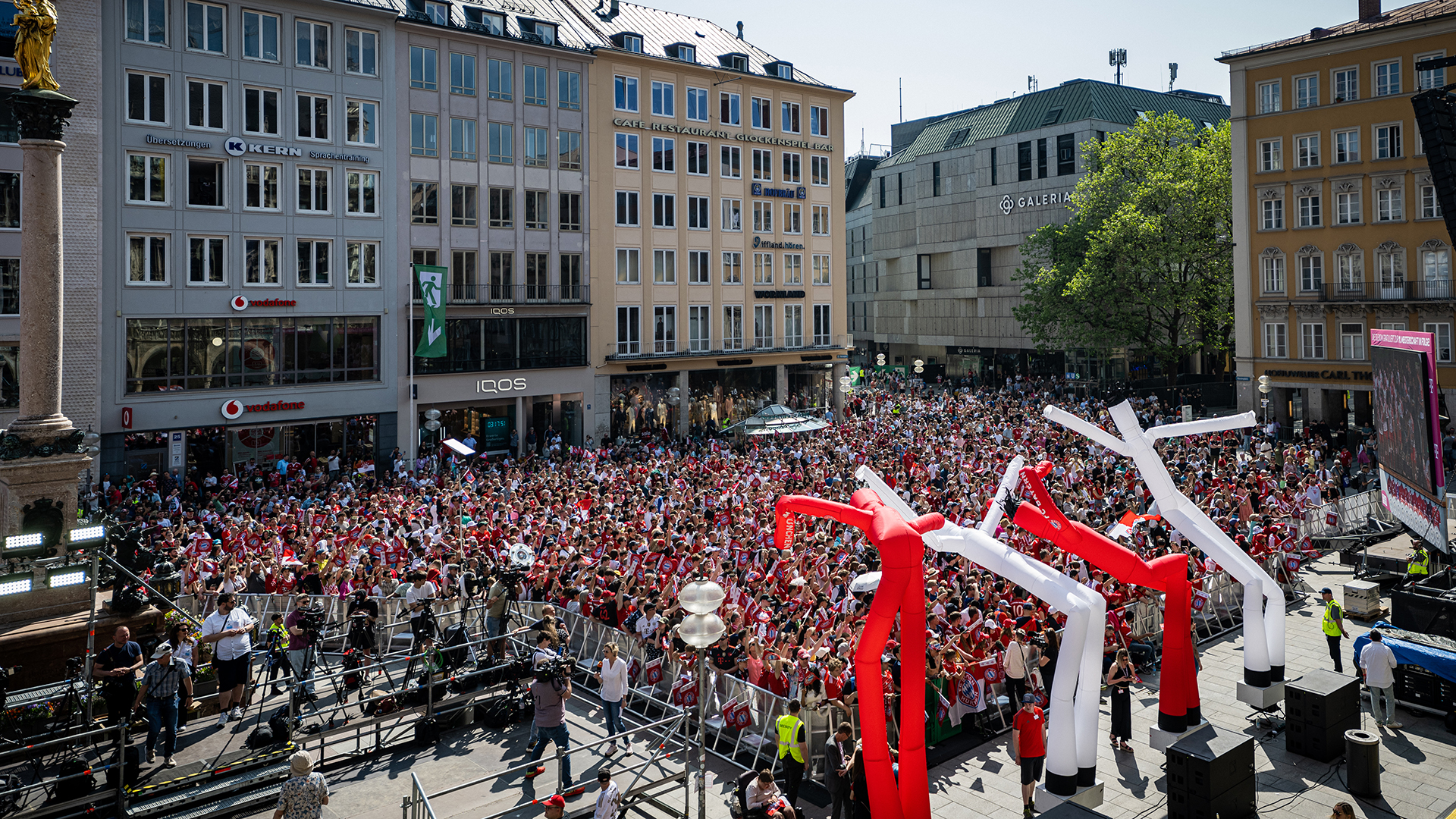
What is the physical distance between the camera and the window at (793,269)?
54406 mm

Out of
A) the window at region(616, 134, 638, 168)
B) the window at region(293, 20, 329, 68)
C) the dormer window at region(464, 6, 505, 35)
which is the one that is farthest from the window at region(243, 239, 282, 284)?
the window at region(616, 134, 638, 168)

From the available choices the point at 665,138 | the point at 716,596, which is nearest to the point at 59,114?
the point at 716,596

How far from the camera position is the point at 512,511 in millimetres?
25688

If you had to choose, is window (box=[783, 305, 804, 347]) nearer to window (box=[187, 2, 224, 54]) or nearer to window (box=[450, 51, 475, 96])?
window (box=[450, 51, 475, 96])

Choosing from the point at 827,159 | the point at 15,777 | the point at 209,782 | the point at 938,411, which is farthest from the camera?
the point at 827,159

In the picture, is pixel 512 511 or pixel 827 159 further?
pixel 827 159

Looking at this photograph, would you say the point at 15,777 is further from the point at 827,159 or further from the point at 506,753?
the point at 827,159

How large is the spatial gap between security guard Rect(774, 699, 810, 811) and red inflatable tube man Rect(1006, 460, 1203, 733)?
13.2ft

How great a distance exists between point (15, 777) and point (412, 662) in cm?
513

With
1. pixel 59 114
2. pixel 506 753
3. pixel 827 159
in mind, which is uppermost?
pixel 827 159

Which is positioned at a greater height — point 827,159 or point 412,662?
point 827,159

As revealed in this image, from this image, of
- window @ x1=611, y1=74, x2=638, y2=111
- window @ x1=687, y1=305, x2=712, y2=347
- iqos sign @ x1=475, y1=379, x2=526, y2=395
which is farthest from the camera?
window @ x1=687, y1=305, x2=712, y2=347

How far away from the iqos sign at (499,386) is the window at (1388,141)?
39332 mm

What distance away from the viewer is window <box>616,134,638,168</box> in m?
48.1
